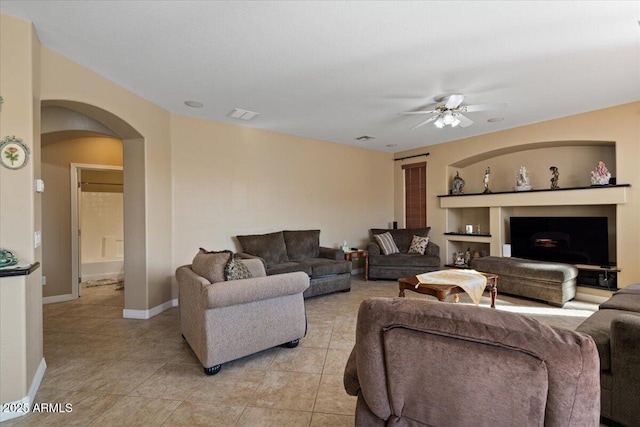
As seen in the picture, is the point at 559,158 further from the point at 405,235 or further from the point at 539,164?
the point at 405,235

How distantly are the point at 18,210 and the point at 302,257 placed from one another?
11.5 feet

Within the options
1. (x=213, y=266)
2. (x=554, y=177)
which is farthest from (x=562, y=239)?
(x=213, y=266)

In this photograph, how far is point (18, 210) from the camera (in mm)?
2115

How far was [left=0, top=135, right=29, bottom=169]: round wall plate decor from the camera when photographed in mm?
2074

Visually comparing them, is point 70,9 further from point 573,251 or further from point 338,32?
point 573,251

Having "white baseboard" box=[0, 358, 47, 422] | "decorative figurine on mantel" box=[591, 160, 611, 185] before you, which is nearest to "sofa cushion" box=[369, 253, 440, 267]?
Result: "decorative figurine on mantel" box=[591, 160, 611, 185]

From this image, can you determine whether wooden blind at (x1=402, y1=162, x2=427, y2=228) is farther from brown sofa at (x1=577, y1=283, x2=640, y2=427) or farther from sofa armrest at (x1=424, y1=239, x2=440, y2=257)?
brown sofa at (x1=577, y1=283, x2=640, y2=427)

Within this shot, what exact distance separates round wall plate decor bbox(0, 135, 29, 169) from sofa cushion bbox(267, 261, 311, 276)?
9.10 feet

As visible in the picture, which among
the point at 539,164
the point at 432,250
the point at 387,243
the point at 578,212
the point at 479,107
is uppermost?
the point at 479,107

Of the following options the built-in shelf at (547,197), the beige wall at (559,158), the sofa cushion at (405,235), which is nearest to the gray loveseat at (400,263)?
the sofa cushion at (405,235)

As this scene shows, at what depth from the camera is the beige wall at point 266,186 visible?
14.0ft

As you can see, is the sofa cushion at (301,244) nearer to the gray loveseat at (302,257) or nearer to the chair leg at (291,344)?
the gray loveseat at (302,257)

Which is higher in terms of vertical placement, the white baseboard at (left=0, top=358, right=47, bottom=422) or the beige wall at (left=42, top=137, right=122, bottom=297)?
the beige wall at (left=42, top=137, right=122, bottom=297)

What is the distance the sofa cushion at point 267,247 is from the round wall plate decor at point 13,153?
271cm
